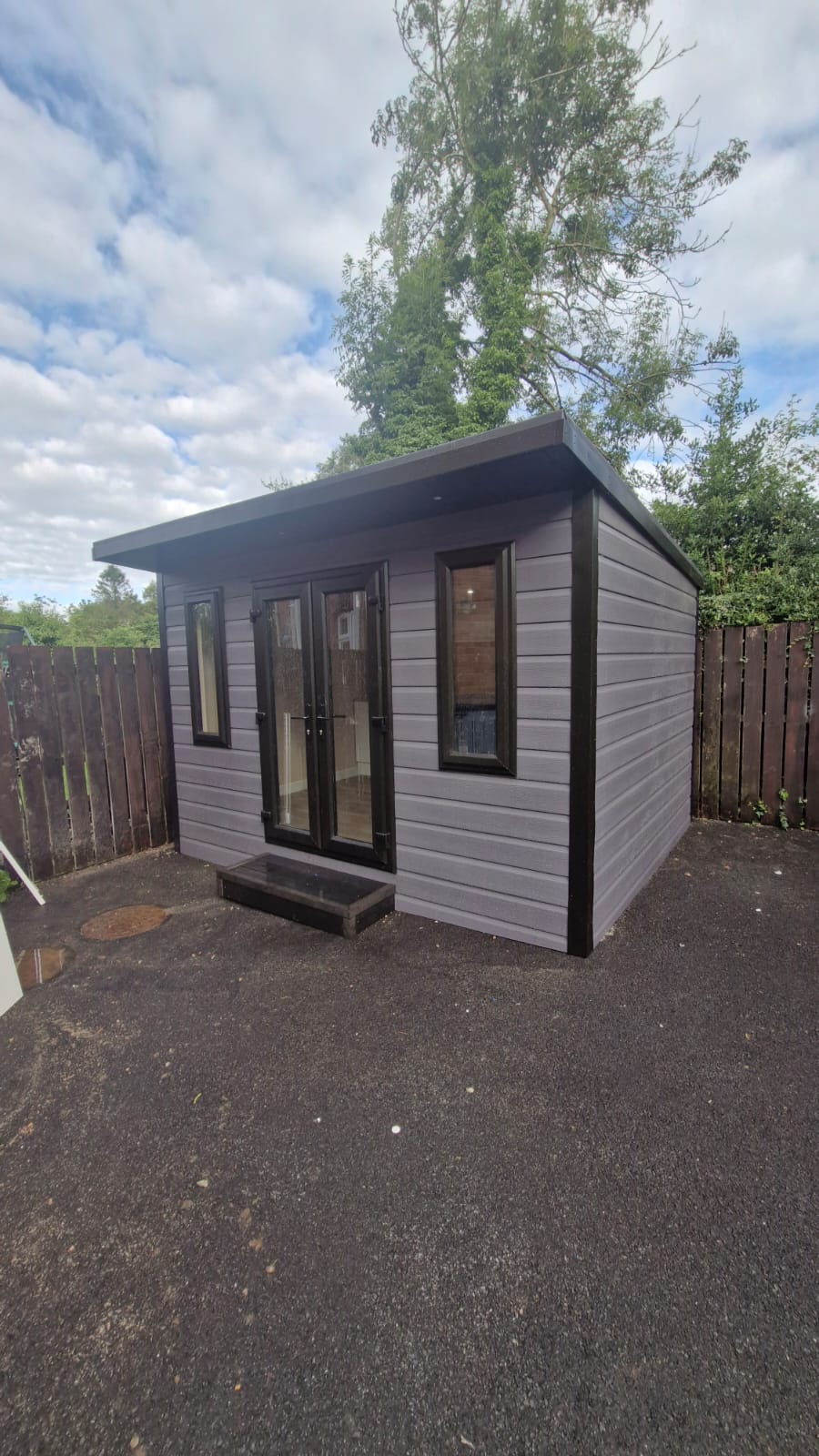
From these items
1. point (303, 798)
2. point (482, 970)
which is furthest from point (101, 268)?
point (482, 970)

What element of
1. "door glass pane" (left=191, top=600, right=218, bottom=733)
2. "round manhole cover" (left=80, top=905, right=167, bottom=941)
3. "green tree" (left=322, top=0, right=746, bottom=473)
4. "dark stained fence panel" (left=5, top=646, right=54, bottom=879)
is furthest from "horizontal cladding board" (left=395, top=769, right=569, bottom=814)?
"green tree" (left=322, top=0, right=746, bottom=473)

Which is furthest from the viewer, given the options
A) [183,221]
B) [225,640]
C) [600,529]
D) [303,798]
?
[183,221]

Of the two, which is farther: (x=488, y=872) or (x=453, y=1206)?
(x=488, y=872)

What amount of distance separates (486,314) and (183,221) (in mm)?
5031

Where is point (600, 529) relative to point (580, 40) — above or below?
below

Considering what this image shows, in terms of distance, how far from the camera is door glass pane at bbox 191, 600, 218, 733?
165 inches

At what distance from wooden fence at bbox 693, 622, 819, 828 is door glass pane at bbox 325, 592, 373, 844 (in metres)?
3.44

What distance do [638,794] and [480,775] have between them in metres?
1.15

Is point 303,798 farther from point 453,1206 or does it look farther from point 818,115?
point 818,115

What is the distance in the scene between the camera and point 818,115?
595cm

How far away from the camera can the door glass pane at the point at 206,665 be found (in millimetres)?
4191

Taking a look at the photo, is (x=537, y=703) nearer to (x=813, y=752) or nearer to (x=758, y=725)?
(x=758, y=725)

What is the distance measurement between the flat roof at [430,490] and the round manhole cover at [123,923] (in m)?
2.26

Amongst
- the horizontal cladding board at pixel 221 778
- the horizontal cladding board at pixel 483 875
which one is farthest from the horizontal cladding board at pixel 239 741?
the horizontal cladding board at pixel 483 875
